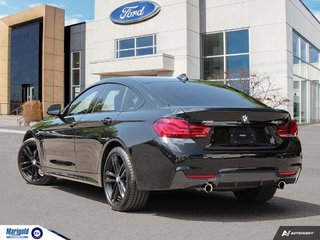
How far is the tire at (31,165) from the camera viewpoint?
24.6 feet

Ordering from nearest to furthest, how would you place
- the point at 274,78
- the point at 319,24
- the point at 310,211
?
1. the point at 310,211
2. the point at 274,78
3. the point at 319,24

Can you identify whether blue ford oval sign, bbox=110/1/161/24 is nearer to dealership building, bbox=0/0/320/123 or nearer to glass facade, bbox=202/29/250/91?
dealership building, bbox=0/0/320/123

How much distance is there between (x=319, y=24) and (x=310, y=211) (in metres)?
33.8

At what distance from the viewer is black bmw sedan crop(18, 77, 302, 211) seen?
15.8ft

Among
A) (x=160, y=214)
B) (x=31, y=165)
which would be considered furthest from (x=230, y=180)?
(x=31, y=165)

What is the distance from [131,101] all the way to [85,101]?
3.95ft

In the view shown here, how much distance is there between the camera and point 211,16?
29094 millimetres

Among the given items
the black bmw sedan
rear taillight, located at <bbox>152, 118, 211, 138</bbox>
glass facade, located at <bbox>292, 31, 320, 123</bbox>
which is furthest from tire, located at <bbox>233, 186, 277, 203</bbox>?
glass facade, located at <bbox>292, 31, 320, 123</bbox>

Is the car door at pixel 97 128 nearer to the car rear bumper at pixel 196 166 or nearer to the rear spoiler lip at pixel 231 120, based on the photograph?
the car rear bumper at pixel 196 166

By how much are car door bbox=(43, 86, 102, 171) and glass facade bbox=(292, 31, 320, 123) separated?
23.2 m

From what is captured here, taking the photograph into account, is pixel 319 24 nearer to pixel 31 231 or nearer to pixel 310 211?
pixel 310 211

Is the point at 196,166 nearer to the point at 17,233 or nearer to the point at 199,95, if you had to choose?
the point at 199,95

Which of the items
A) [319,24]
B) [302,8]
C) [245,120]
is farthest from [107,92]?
[319,24]

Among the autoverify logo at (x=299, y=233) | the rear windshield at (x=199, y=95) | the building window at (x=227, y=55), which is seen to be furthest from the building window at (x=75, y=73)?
the autoverify logo at (x=299, y=233)
